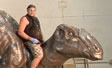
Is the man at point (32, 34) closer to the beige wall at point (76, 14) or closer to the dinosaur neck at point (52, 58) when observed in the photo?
the dinosaur neck at point (52, 58)

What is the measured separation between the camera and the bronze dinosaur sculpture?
7.68 ft

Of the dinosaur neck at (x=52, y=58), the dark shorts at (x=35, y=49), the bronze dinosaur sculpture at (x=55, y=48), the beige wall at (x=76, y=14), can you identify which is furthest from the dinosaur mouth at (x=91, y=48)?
the beige wall at (x=76, y=14)

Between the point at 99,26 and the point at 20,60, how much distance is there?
16.3ft

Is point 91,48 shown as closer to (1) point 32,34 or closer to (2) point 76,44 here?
(2) point 76,44

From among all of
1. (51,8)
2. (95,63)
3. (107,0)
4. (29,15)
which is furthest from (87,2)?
(29,15)

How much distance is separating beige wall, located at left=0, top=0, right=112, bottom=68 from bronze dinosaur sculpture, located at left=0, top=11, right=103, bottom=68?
173 inches

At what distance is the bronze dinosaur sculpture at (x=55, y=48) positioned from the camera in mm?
2340

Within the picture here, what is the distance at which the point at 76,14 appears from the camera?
7000mm

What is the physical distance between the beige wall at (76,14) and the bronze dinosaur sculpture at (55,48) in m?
4.40

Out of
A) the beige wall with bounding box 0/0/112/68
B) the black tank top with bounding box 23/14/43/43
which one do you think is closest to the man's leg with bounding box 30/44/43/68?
the black tank top with bounding box 23/14/43/43

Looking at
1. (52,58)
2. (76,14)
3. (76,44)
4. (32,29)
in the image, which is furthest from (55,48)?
(76,14)

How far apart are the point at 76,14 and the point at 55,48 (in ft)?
15.2

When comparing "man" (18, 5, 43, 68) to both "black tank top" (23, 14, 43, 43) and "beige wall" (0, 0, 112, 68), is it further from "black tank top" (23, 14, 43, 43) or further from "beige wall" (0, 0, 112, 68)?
"beige wall" (0, 0, 112, 68)

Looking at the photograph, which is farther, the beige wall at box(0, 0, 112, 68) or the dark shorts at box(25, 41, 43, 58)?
the beige wall at box(0, 0, 112, 68)
